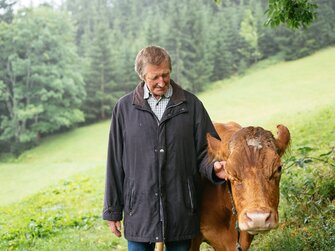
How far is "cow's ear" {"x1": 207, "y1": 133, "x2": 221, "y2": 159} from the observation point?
3.54 meters

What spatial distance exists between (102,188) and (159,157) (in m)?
10.7

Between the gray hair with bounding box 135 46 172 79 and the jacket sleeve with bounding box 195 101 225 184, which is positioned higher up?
Answer: the gray hair with bounding box 135 46 172 79

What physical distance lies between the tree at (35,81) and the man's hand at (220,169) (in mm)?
39189

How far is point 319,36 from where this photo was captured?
5219cm

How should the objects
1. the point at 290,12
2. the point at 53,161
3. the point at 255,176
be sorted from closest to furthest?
the point at 255,176, the point at 290,12, the point at 53,161

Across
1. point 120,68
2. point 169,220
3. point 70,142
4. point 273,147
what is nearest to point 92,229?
point 169,220

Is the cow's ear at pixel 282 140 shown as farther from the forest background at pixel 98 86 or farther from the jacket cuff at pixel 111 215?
the forest background at pixel 98 86

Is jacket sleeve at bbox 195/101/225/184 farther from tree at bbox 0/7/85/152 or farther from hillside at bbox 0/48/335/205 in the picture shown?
tree at bbox 0/7/85/152

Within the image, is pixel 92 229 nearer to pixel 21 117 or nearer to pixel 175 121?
pixel 175 121

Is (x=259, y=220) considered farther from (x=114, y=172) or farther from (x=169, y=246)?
(x=114, y=172)

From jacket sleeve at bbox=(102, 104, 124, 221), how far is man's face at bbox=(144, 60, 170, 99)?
38cm

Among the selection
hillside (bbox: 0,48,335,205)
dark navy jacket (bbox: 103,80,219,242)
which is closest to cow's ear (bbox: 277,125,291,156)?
dark navy jacket (bbox: 103,80,219,242)

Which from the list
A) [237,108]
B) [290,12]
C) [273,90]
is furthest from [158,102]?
[273,90]

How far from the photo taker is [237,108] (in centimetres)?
3766
